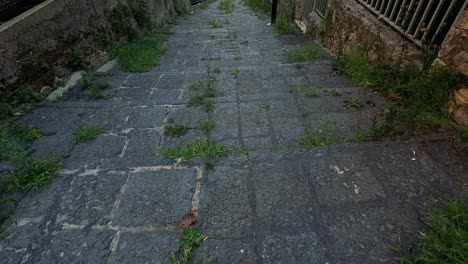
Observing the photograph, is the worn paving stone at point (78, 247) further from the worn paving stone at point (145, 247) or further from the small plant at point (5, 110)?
the small plant at point (5, 110)

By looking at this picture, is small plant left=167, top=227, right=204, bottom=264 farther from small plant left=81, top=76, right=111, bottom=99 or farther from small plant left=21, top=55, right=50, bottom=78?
small plant left=21, top=55, right=50, bottom=78

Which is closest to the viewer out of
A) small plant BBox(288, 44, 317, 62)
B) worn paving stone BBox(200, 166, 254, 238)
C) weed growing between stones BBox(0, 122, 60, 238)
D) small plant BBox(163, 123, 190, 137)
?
worn paving stone BBox(200, 166, 254, 238)

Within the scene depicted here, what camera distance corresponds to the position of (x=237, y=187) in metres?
2.07

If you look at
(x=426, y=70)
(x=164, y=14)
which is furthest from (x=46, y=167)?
(x=164, y=14)

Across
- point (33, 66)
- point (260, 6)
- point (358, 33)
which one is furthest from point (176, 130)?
point (260, 6)

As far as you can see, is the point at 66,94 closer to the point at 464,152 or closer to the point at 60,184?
the point at 60,184

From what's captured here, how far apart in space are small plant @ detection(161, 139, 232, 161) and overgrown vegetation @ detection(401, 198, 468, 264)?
1.46 metres

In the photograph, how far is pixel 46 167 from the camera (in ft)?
7.41

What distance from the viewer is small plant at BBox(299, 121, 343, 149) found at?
243 centimetres

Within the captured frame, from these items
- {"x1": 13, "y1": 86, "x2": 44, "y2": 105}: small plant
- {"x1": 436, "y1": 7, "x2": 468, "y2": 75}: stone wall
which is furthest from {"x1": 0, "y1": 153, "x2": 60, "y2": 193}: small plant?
{"x1": 436, "y1": 7, "x2": 468, "y2": 75}: stone wall

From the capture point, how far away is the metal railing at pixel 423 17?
2633 mm

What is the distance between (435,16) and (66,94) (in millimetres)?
4349

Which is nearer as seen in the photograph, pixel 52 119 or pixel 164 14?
pixel 52 119

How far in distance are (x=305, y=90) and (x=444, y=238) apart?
2171 millimetres
